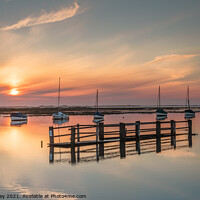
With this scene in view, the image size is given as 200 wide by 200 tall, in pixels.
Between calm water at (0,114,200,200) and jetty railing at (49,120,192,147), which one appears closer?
calm water at (0,114,200,200)

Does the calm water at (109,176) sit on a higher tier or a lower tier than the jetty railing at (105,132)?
lower

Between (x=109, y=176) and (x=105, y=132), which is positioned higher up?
(x=105, y=132)

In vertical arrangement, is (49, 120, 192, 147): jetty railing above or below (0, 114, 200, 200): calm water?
above

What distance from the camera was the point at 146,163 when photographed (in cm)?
1809

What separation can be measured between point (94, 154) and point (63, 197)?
30.3 ft

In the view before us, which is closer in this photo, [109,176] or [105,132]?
[109,176]

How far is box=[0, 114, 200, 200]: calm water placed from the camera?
1249 centimetres

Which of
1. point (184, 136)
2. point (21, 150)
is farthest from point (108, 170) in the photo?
point (184, 136)

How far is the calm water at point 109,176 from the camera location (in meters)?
12.5

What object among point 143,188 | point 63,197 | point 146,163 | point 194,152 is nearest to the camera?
point 63,197

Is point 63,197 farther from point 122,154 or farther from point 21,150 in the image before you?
point 21,150

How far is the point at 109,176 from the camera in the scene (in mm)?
15078

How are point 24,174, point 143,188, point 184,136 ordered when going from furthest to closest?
point 184,136, point 24,174, point 143,188

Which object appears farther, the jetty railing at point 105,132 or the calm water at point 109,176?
the jetty railing at point 105,132
